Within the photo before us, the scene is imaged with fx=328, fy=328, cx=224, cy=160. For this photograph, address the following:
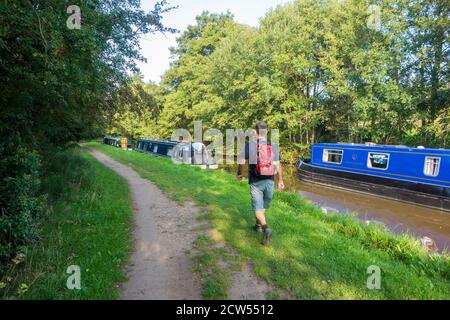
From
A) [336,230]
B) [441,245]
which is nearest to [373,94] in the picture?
[441,245]

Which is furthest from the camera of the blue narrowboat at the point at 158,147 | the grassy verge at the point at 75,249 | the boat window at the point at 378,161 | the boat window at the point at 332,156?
the blue narrowboat at the point at 158,147

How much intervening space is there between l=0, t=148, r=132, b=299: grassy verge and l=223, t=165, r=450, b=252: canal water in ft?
23.6

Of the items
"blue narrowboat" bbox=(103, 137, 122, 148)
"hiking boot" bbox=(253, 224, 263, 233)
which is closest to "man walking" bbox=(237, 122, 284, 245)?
"hiking boot" bbox=(253, 224, 263, 233)

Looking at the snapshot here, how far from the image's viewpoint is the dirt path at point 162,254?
3.71 m

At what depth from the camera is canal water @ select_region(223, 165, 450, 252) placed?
10.2 metres

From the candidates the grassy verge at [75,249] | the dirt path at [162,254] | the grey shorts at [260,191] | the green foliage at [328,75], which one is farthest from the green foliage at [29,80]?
the green foliage at [328,75]

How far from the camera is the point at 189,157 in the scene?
63.5 ft

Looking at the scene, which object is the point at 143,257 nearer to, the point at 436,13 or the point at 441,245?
the point at 441,245

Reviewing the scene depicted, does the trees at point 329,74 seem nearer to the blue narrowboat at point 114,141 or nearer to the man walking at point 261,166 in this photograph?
the blue narrowboat at point 114,141

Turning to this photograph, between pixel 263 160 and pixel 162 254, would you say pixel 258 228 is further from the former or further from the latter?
pixel 162 254

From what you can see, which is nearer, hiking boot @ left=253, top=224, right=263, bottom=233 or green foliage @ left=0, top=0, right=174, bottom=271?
green foliage @ left=0, top=0, right=174, bottom=271

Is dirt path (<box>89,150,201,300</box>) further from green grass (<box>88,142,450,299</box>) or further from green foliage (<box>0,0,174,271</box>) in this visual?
green foliage (<box>0,0,174,271</box>)

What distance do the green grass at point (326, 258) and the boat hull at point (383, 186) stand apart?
6.15 metres

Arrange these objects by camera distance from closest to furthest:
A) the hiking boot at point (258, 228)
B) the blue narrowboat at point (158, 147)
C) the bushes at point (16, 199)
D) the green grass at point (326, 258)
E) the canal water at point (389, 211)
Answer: the green grass at point (326, 258) → the bushes at point (16, 199) → the hiking boot at point (258, 228) → the canal water at point (389, 211) → the blue narrowboat at point (158, 147)
